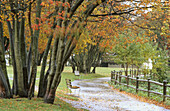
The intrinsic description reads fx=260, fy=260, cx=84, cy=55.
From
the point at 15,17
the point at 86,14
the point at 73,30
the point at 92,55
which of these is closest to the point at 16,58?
the point at 15,17

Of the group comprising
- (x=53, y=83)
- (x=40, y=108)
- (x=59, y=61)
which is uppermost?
(x=59, y=61)

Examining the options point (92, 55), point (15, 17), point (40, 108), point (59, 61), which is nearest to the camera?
point (40, 108)

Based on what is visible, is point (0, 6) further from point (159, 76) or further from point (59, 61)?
point (159, 76)

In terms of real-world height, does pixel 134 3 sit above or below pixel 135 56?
above

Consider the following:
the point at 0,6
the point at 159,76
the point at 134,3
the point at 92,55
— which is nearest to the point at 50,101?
the point at 0,6

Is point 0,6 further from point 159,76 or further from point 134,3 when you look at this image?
point 159,76

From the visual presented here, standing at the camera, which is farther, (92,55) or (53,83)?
(92,55)

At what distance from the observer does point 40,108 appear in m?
9.48

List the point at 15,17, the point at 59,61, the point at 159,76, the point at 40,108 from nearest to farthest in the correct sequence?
the point at 40,108
the point at 59,61
the point at 15,17
the point at 159,76

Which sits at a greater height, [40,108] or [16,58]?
[16,58]

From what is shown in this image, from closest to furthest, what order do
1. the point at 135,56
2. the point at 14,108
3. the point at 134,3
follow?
the point at 14,108, the point at 134,3, the point at 135,56

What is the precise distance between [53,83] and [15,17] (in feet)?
11.4

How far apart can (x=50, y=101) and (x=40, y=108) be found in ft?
4.68

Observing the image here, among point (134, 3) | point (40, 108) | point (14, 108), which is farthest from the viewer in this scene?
point (134, 3)
